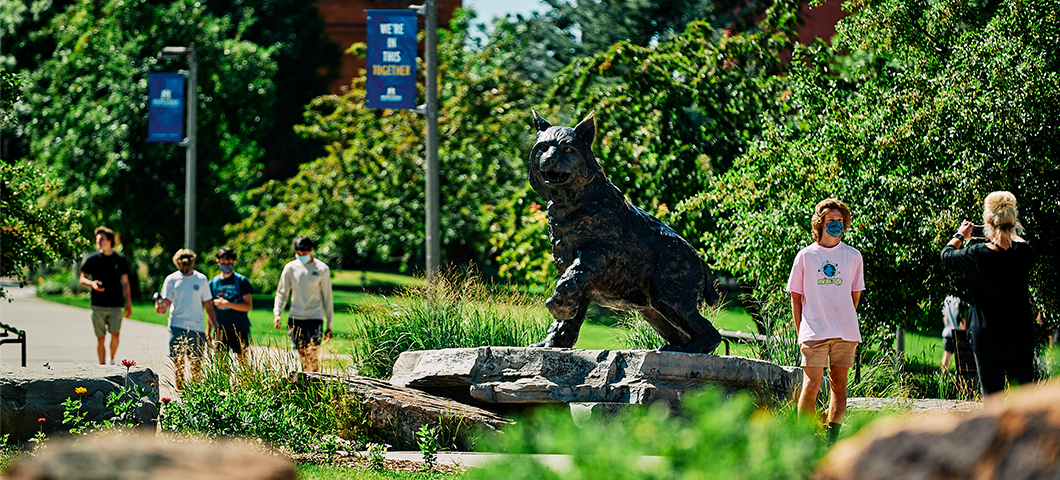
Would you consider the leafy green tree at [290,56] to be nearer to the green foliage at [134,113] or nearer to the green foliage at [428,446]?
the green foliage at [134,113]

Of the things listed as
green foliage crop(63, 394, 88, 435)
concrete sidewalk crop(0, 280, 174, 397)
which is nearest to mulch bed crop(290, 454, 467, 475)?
green foliage crop(63, 394, 88, 435)

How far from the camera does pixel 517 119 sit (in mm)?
22938

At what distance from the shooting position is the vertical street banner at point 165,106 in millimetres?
19234

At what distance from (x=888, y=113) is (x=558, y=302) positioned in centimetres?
510

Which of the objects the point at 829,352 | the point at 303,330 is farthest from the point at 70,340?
the point at 829,352

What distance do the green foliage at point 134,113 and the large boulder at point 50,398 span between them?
1949cm

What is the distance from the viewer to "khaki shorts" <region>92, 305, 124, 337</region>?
12.1m

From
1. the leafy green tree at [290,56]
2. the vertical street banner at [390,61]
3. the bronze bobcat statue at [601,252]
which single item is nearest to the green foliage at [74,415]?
the bronze bobcat statue at [601,252]

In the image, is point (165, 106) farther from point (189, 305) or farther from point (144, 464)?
point (144, 464)

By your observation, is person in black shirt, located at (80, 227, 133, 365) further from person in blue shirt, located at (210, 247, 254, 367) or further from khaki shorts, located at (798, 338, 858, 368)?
khaki shorts, located at (798, 338, 858, 368)

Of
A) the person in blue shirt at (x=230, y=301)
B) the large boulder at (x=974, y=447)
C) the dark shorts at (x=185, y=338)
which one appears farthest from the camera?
the person in blue shirt at (x=230, y=301)

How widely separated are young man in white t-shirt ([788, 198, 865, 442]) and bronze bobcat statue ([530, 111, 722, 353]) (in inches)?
42.9

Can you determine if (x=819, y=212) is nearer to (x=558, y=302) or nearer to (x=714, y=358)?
(x=714, y=358)

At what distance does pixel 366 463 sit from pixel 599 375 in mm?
1752
